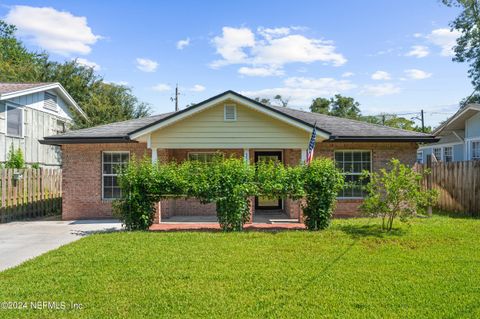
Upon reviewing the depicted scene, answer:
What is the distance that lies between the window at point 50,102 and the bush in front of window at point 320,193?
17265mm

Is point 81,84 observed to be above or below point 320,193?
above

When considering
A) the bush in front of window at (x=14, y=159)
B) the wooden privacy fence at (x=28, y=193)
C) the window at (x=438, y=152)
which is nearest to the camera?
the wooden privacy fence at (x=28, y=193)

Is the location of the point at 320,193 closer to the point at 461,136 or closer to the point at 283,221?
the point at 283,221

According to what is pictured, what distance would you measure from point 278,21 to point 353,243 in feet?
33.4

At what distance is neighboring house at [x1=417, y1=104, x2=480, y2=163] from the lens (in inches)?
720

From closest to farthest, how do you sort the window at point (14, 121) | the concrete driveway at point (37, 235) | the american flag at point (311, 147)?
the concrete driveway at point (37, 235) → the american flag at point (311, 147) → the window at point (14, 121)

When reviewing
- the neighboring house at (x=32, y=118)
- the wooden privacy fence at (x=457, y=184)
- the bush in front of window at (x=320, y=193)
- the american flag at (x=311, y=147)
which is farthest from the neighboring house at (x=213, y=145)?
the neighboring house at (x=32, y=118)

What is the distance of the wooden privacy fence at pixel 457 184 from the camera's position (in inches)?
499

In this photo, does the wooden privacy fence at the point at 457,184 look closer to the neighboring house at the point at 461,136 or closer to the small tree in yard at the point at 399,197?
the small tree in yard at the point at 399,197

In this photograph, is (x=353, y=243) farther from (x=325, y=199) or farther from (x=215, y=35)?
(x=215, y=35)

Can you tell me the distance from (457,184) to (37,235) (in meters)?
14.0

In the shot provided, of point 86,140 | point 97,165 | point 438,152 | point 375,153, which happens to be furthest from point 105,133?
point 438,152

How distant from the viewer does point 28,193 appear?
1322 cm

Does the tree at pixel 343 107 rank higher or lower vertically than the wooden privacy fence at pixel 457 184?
higher
